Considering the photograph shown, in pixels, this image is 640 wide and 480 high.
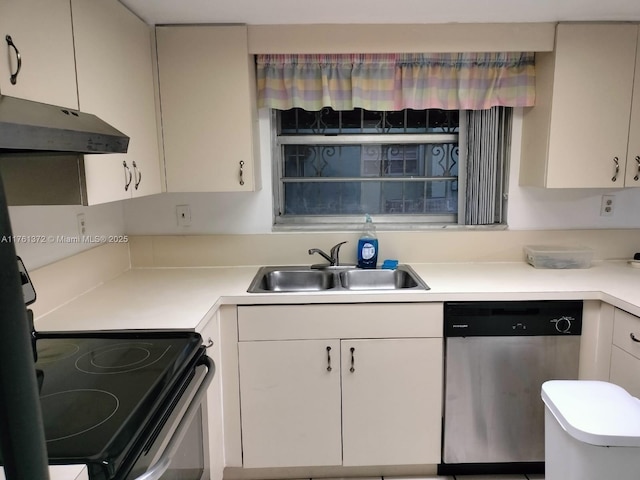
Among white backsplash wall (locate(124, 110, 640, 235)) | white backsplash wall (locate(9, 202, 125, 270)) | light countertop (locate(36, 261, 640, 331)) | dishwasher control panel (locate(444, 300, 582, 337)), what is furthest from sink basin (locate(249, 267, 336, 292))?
white backsplash wall (locate(9, 202, 125, 270))

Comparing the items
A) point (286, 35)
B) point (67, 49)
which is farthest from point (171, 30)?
point (67, 49)

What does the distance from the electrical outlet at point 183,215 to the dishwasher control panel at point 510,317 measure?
4.65 feet

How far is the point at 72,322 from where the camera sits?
1.62 metres

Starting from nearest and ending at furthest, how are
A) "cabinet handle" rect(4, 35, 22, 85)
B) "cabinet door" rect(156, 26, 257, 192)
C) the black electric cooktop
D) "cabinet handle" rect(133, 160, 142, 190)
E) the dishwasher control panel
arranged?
the black electric cooktop < "cabinet handle" rect(4, 35, 22, 85) < "cabinet handle" rect(133, 160, 142, 190) < the dishwasher control panel < "cabinet door" rect(156, 26, 257, 192)

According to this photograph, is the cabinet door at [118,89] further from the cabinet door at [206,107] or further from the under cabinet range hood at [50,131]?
the under cabinet range hood at [50,131]

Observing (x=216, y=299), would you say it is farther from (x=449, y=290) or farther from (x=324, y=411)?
(x=449, y=290)

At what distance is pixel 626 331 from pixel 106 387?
1883mm

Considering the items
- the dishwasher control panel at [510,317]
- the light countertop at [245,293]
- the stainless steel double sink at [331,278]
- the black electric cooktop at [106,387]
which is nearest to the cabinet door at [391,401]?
the dishwasher control panel at [510,317]

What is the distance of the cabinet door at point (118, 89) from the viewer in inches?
57.2

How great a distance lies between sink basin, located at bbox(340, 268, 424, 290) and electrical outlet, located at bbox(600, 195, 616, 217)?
3.84 ft

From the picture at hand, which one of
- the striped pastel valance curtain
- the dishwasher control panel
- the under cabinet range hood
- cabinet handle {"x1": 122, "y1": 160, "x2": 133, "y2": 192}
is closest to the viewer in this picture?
the under cabinet range hood

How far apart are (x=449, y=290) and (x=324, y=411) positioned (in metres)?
0.77

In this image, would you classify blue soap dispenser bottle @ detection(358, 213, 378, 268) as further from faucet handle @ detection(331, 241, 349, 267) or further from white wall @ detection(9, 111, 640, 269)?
white wall @ detection(9, 111, 640, 269)

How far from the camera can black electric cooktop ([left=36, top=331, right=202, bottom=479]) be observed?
89cm
